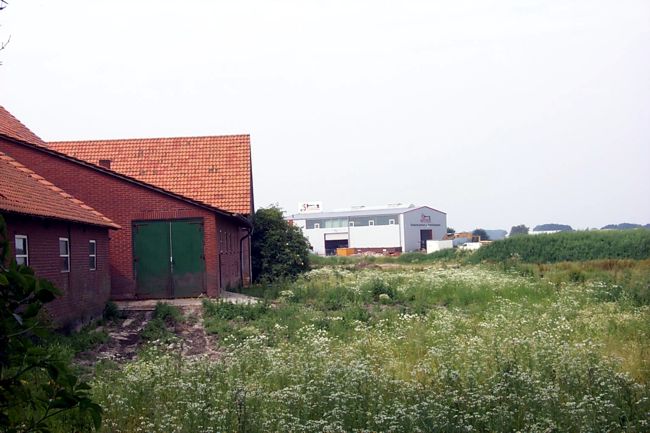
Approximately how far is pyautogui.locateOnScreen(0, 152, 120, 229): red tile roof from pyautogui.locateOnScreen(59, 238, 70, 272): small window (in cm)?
66

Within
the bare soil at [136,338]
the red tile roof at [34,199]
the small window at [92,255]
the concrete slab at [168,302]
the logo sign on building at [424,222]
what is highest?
the logo sign on building at [424,222]

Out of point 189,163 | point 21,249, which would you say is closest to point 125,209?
point 189,163

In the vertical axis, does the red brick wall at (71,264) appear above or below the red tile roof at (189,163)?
below

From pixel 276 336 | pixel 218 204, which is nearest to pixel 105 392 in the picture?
pixel 276 336

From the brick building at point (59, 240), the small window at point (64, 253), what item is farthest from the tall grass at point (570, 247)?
the small window at point (64, 253)

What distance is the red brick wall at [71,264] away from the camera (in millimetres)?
16641

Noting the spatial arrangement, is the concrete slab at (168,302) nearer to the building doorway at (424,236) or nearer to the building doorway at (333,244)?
the building doorway at (333,244)

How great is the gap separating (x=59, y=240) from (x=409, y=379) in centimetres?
1079

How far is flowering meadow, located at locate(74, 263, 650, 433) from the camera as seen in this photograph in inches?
329

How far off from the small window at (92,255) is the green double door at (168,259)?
3973 mm

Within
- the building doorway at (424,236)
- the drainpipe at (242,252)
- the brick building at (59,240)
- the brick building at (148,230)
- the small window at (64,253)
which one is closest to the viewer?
the brick building at (59,240)

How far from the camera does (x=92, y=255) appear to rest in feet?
69.8

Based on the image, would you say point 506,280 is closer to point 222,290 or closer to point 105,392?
point 222,290

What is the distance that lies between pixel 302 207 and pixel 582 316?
293ft
